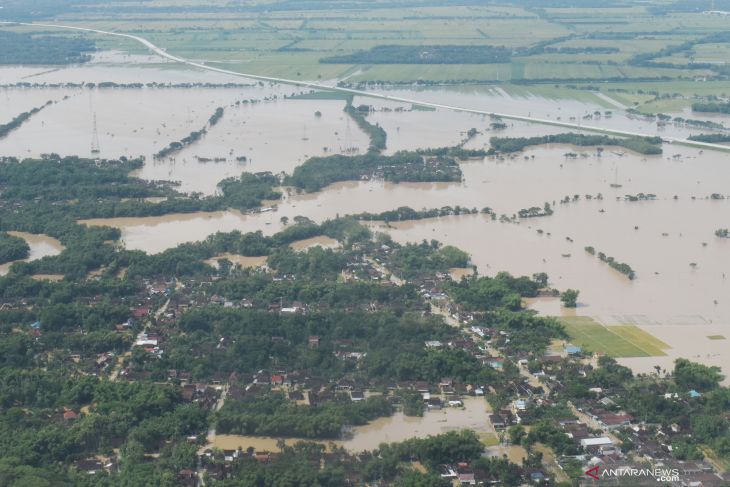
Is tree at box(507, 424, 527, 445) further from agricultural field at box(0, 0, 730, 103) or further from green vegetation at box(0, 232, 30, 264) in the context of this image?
agricultural field at box(0, 0, 730, 103)

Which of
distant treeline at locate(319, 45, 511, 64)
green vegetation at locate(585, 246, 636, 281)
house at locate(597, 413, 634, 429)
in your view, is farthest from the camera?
distant treeline at locate(319, 45, 511, 64)

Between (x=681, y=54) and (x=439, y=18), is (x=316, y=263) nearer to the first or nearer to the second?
(x=681, y=54)

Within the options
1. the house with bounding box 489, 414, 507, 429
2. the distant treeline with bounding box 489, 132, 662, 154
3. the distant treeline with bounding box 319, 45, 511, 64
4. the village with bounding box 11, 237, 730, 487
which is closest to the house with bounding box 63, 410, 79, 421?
the village with bounding box 11, 237, 730, 487

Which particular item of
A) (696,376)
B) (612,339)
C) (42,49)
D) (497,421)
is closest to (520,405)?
(497,421)

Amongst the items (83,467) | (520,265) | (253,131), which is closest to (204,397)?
(83,467)

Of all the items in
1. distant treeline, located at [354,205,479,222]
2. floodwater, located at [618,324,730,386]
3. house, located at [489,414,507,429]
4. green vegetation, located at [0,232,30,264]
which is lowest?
house, located at [489,414,507,429]

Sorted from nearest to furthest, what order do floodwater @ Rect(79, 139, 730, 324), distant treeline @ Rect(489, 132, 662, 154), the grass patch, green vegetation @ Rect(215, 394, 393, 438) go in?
green vegetation @ Rect(215, 394, 393, 438) < the grass patch < floodwater @ Rect(79, 139, 730, 324) < distant treeline @ Rect(489, 132, 662, 154)
